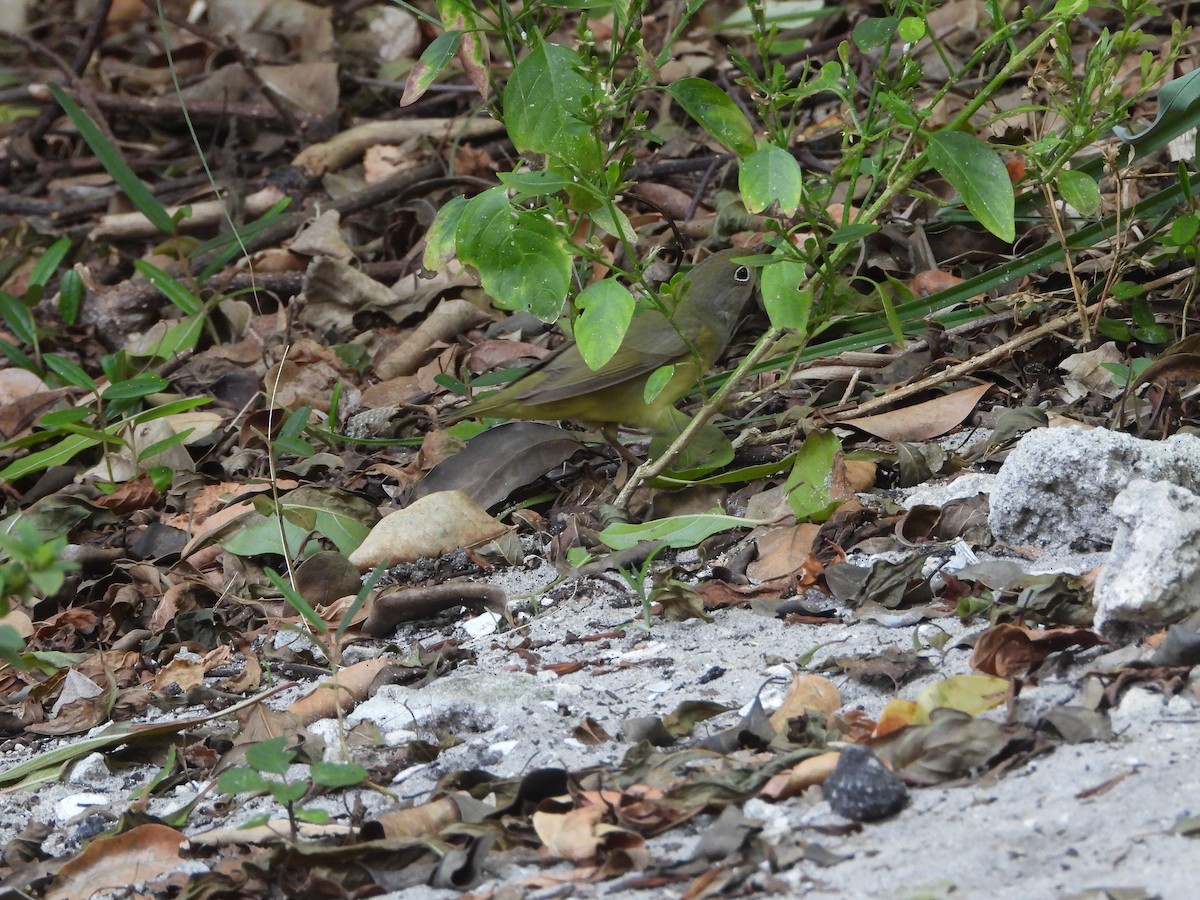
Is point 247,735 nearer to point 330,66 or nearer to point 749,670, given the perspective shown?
point 749,670

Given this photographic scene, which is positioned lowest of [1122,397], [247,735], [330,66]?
[247,735]

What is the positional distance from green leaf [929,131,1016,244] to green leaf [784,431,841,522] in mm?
874

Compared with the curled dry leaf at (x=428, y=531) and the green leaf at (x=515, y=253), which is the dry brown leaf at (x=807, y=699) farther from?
the curled dry leaf at (x=428, y=531)

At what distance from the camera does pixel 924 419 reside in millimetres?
4492

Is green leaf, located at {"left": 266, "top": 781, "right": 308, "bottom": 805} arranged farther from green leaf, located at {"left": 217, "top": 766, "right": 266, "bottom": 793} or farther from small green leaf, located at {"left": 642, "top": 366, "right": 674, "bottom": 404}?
small green leaf, located at {"left": 642, "top": 366, "right": 674, "bottom": 404}

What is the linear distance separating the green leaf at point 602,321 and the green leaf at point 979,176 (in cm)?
79

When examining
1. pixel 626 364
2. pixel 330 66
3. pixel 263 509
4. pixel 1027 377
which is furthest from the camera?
pixel 330 66

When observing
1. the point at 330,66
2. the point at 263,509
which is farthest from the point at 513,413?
the point at 330,66

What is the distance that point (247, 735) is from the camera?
3.34 metres

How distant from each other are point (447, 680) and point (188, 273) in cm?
399

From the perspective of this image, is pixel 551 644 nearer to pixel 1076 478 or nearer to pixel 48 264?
pixel 1076 478

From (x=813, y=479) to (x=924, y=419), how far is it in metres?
0.70

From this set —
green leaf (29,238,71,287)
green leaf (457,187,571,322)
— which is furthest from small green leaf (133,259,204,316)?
green leaf (457,187,571,322)

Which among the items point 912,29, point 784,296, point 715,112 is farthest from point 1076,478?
point 715,112
